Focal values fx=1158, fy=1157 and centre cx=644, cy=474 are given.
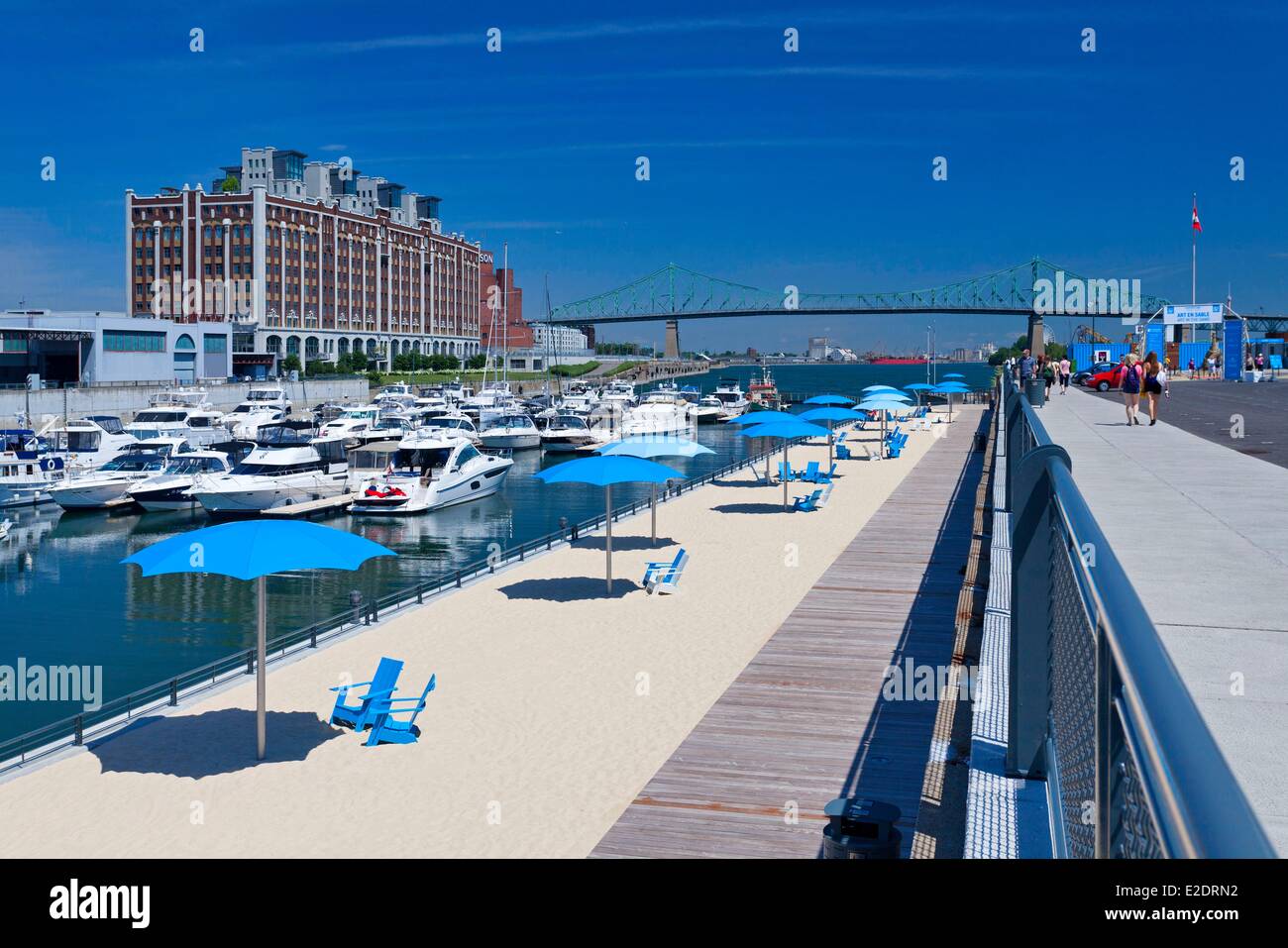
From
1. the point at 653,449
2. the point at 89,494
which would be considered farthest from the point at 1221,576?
the point at 89,494

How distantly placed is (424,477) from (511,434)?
23254 mm

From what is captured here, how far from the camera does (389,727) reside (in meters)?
13.0

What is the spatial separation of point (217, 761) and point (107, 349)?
9235cm

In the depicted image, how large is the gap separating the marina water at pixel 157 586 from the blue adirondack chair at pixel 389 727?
6262mm

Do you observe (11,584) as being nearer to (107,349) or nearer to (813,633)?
(813,633)

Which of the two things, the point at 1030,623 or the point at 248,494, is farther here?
the point at 248,494

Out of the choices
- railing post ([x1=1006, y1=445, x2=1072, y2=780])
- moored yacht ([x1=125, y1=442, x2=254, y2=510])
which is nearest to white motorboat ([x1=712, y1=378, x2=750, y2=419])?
moored yacht ([x1=125, y1=442, x2=254, y2=510])

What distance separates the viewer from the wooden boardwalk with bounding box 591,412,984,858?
9.13 m

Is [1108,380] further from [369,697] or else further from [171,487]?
[369,697]

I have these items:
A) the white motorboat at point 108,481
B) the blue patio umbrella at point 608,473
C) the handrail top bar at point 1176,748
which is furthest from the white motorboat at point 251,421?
the handrail top bar at point 1176,748

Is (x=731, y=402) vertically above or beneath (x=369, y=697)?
above

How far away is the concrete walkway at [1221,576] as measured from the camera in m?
3.53

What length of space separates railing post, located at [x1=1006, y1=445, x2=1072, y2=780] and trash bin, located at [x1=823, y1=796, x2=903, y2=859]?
223cm

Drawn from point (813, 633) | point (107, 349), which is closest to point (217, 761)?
point (813, 633)
